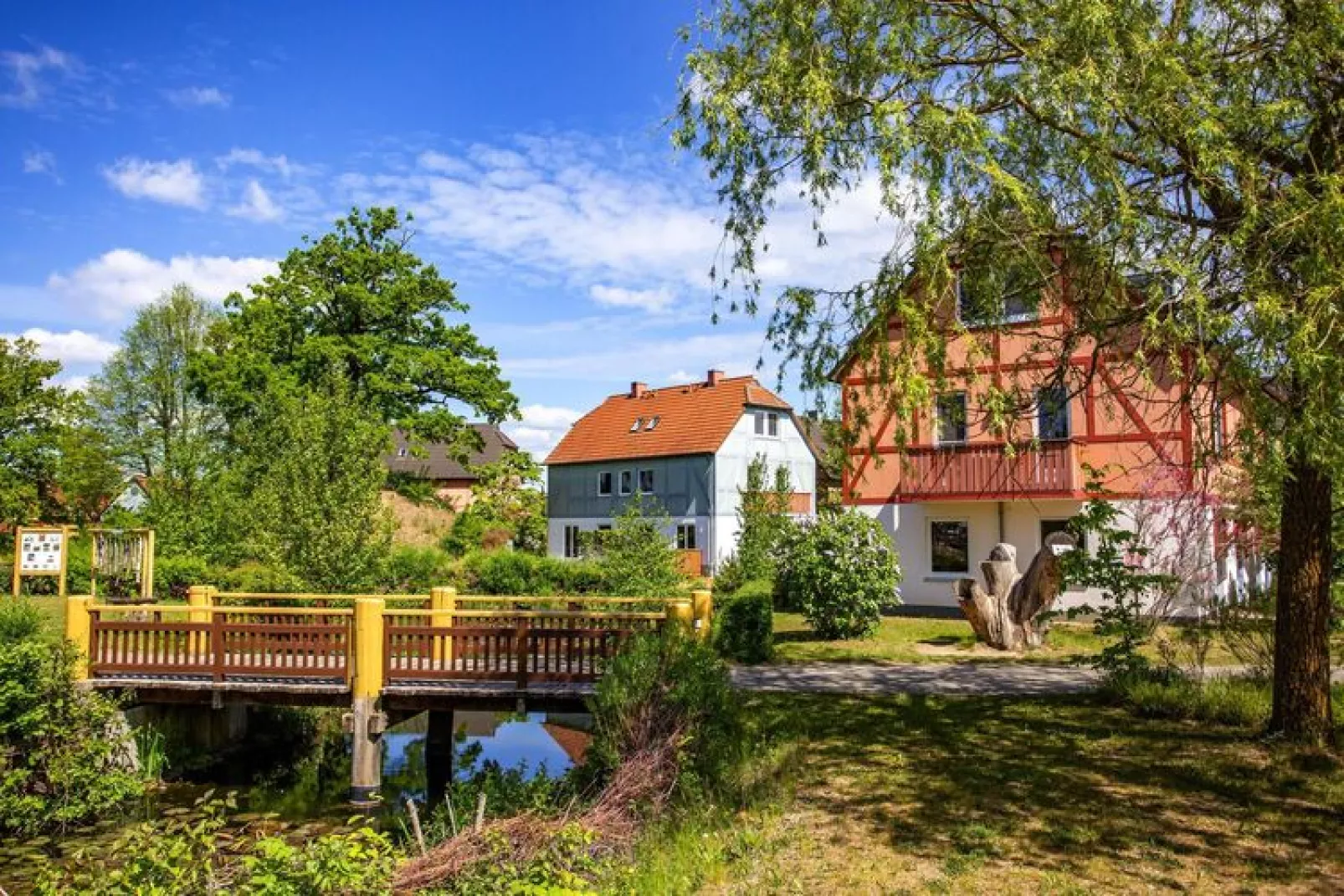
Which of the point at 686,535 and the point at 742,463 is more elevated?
the point at 742,463

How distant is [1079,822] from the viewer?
7.65m

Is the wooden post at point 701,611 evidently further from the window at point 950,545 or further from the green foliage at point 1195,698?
the window at point 950,545

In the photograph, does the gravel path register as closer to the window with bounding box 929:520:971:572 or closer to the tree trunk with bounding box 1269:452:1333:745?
the tree trunk with bounding box 1269:452:1333:745

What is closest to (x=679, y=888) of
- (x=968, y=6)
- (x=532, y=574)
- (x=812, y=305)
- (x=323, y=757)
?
(x=812, y=305)

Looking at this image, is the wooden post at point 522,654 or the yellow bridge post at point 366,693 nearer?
the wooden post at point 522,654

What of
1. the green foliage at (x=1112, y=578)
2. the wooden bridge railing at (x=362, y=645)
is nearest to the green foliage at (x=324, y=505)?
the wooden bridge railing at (x=362, y=645)

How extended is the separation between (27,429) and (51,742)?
66.1ft

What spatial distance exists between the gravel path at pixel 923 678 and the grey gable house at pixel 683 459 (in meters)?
20.8

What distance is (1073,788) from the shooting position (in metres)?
8.55

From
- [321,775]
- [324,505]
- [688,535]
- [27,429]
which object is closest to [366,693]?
[321,775]

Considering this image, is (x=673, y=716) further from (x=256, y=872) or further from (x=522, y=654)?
(x=256, y=872)

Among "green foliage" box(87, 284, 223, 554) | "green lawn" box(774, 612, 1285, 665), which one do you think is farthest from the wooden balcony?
"green foliage" box(87, 284, 223, 554)

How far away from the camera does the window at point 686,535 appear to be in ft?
132

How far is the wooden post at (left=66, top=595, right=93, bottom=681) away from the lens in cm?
1321
